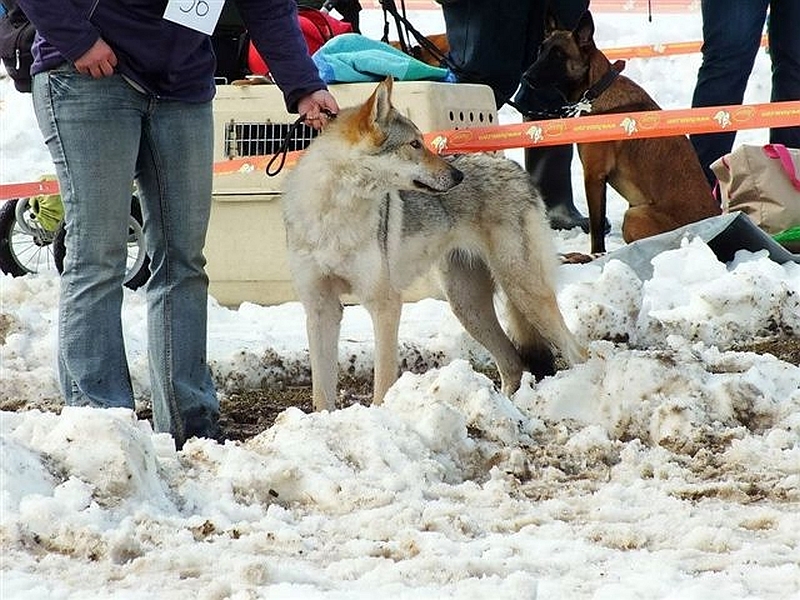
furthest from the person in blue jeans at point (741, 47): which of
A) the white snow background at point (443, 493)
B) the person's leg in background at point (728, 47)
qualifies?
the white snow background at point (443, 493)

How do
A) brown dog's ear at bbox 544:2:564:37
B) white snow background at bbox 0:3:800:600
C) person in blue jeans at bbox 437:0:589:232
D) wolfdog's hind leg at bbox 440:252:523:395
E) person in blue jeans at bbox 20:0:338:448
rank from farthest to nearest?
brown dog's ear at bbox 544:2:564:37 < person in blue jeans at bbox 437:0:589:232 < wolfdog's hind leg at bbox 440:252:523:395 < person in blue jeans at bbox 20:0:338:448 < white snow background at bbox 0:3:800:600

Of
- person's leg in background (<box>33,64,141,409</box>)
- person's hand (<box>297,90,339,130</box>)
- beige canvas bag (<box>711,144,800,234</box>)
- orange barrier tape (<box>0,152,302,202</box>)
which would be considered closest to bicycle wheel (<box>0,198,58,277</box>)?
orange barrier tape (<box>0,152,302,202</box>)

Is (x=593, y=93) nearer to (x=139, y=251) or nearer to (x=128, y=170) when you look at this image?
(x=139, y=251)

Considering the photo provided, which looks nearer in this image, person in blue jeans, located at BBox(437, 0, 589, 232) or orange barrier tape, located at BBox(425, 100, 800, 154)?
orange barrier tape, located at BBox(425, 100, 800, 154)

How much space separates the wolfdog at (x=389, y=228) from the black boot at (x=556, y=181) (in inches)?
125

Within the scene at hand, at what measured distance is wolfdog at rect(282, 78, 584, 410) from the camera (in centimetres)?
502

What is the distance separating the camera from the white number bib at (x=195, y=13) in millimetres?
3891

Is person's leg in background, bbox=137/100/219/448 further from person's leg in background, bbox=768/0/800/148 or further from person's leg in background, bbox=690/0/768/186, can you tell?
person's leg in background, bbox=768/0/800/148

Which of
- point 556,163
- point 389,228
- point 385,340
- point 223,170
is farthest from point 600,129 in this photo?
point 385,340

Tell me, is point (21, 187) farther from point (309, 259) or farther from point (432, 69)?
point (309, 259)

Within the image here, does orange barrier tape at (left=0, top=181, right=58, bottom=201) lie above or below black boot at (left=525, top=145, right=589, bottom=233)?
above

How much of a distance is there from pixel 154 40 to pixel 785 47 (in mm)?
5069

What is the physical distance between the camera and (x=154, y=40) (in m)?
3.95

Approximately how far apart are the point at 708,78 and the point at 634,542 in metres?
5.27
